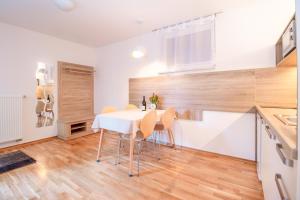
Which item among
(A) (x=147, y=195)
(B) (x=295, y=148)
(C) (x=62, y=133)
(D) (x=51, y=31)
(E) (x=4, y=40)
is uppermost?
(D) (x=51, y=31)

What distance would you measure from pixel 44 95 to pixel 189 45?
348 centimetres

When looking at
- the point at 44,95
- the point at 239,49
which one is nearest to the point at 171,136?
the point at 239,49

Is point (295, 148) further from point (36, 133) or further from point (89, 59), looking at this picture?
point (89, 59)

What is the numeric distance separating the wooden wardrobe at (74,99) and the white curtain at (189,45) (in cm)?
251

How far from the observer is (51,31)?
3.51m

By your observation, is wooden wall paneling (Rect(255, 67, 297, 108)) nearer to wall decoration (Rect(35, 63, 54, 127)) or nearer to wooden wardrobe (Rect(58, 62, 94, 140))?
wooden wardrobe (Rect(58, 62, 94, 140))

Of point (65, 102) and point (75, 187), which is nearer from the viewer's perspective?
point (75, 187)

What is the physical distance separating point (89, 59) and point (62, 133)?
2258 mm

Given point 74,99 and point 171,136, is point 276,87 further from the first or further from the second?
point 74,99

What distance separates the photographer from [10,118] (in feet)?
10.2

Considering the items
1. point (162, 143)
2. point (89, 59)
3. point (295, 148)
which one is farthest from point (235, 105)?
point (89, 59)

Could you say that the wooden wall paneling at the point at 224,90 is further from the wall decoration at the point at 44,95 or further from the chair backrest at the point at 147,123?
the wall decoration at the point at 44,95

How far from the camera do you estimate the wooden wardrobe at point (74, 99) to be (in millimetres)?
3818

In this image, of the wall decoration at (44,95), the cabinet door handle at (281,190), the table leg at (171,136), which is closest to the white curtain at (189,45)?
the table leg at (171,136)
